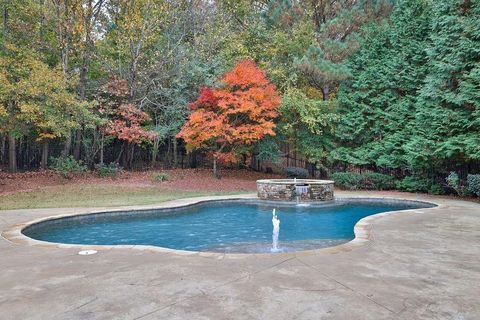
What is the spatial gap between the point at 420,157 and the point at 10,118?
1532cm

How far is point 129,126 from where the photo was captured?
1747 centimetres

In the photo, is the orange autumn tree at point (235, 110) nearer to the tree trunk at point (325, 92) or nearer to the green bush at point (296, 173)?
the tree trunk at point (325, 92)

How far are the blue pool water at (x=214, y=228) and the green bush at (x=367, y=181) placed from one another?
414cm

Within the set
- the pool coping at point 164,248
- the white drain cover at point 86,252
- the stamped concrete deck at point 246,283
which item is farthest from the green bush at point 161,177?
the white drain cover at point 86,252

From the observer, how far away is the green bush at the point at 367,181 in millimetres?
15750

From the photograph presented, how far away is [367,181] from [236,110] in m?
6.35

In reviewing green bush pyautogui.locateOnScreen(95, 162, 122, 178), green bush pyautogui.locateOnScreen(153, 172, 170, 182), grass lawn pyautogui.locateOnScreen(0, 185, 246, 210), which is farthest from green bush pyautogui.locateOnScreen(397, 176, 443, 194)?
green bush pyautogui.locateOnScreen(95, 162, 122, 178)

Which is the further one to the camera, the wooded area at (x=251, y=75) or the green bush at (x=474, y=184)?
the wooded area at (x=251, y=75)

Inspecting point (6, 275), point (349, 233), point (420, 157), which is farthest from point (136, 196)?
point (420, 157)

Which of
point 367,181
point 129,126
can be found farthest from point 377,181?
point 129,126

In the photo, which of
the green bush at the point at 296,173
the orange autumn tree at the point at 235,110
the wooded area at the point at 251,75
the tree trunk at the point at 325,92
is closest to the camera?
the wooded area at the point at 251,75

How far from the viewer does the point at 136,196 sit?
1334cm

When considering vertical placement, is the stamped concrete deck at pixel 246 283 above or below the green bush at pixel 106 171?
below

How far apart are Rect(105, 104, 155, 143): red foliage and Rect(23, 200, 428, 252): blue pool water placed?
21.3 feet
